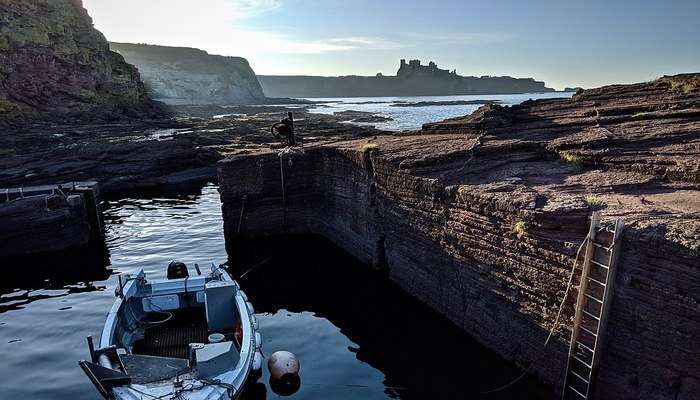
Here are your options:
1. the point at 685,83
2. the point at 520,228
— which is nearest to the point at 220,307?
the point at 520,228

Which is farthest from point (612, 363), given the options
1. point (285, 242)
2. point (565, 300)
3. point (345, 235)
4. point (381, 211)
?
point (285, 242)

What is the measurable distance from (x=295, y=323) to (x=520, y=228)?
7693 mm

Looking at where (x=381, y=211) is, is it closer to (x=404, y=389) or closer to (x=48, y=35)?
(x=404, y=389)

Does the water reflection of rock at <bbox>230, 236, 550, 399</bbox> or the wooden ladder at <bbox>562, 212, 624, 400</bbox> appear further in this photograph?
the water reflection of rock at <bbox>230, 236, 550, 399</bbox>

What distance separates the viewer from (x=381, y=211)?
56.8ft

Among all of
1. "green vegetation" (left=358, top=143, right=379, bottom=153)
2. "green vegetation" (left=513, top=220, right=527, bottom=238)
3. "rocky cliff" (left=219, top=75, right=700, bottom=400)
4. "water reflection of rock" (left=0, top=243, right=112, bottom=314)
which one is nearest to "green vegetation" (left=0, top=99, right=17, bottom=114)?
"water reflection of rock" (left=0, top=243, right=112, bottom=314)

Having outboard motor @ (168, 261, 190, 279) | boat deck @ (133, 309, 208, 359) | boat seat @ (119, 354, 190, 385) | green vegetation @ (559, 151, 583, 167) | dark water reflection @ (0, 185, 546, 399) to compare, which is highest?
green vegetation @ (559, 151, 583, 167)

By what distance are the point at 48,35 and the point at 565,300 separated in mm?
65674

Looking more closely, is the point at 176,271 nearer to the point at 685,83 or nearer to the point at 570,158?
the point at 570,158

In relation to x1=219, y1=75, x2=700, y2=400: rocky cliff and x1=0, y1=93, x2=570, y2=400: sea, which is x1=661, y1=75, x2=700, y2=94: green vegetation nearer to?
x1=219, y1=75, x2=700, y2=400: rocky cliff

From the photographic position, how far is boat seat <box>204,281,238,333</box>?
13.2 m

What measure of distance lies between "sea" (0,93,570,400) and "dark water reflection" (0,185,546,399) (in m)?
0.03

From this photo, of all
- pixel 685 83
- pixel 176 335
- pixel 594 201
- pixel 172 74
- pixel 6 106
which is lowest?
pixel 176 335

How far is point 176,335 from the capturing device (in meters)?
13.1
